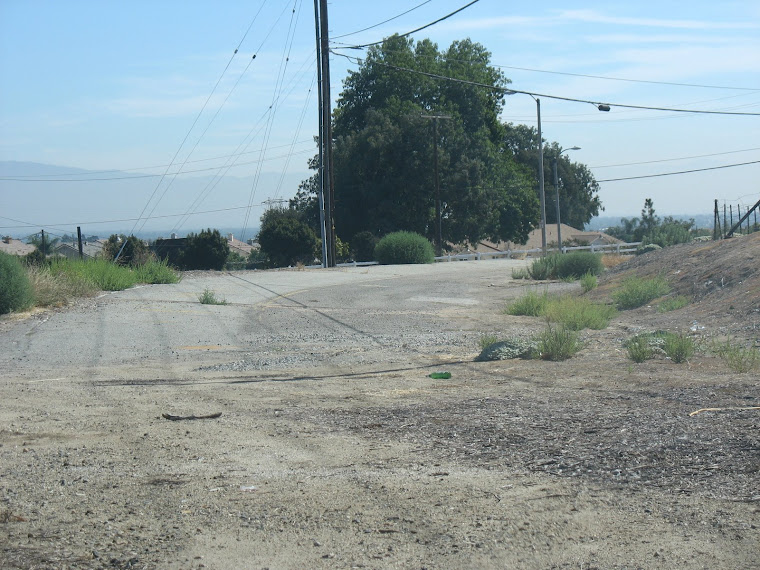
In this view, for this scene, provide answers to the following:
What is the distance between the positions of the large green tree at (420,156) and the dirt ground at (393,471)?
54993 mm

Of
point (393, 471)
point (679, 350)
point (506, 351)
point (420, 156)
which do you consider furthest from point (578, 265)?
point (420, 156)

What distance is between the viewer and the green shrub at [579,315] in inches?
649

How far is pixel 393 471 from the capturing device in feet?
20.7

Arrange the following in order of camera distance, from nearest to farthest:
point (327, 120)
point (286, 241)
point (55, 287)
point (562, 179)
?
point (55, 287)
point (327, 120)
point (286, 241)
point (562, 179)

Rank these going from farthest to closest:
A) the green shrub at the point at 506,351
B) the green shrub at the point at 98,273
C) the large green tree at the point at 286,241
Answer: the large green tree at the point at 286,241, the green shrub at the point at 98,273, the green shrub at the point at 506,351

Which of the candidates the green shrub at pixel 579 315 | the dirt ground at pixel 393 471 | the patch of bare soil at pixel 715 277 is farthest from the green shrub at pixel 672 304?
the dirt ground at pixel 393 471

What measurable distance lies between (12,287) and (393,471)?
48.6ft

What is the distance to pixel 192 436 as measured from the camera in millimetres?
7684

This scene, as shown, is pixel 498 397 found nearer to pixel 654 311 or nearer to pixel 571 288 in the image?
pixel 654 311

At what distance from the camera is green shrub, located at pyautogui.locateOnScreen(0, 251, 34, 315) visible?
18.6 m

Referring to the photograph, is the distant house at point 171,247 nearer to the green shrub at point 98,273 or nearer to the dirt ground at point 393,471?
the green shrub at point 98,273

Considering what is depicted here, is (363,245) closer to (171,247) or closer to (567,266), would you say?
(171,247)

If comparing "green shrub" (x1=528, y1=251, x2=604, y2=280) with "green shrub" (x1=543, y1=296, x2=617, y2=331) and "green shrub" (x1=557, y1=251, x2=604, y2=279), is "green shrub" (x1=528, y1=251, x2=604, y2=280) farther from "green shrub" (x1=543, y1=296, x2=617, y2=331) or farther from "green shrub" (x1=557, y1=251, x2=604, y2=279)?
"green shrub" (x1=543, y1=296, x2=617, y2=331)

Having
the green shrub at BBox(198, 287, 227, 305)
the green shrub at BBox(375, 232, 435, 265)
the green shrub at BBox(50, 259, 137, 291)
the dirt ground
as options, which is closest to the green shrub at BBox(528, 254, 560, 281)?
the green shrub at BBox(375, 232, 435, 265)
